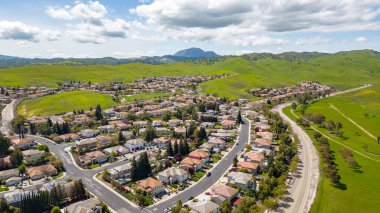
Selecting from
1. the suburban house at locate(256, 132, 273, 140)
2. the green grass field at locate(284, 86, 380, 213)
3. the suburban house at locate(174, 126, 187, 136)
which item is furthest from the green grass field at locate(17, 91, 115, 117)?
the green grass field at locate(284, 86, 380, 213)

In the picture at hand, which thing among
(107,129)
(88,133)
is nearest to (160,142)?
(107,129)

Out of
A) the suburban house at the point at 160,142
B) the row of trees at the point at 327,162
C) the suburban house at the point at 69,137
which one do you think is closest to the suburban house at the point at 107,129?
the suburban house at the point at 69,137

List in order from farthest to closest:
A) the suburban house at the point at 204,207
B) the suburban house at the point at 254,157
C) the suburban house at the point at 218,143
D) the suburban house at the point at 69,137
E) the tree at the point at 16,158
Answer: the suburban house at the point at 69,137 < the suburban house at the point at 218,143 < the suburban house at the point at 254,157 < the tree at the point at 16,158 < the suburban house at the point at 204,207

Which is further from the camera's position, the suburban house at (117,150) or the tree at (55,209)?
the suburban house at (117,150)

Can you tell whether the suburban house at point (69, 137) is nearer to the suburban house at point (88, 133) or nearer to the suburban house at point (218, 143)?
the suburban house at point (88, 133)

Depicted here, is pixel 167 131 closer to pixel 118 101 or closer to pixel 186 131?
pixel 186 131

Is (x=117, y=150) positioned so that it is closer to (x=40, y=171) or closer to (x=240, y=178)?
(x=40, y=171)
